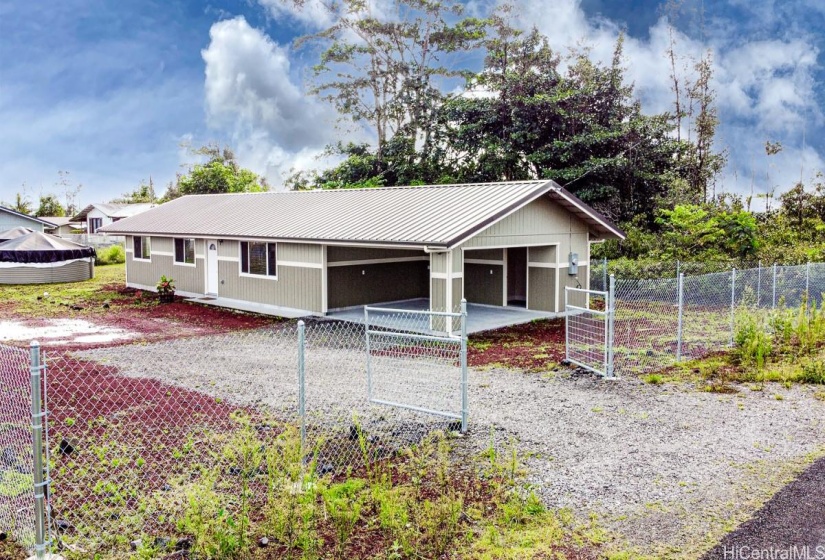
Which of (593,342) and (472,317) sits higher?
(472,317)

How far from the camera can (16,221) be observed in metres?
35.2

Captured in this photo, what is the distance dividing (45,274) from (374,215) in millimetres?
17196

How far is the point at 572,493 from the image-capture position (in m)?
5.59

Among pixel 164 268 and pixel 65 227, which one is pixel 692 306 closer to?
pixel 164 268

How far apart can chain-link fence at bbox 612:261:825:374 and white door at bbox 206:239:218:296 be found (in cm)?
1205

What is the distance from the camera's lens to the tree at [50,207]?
63219 millimetres

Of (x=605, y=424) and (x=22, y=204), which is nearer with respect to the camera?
(x=605, y=424)

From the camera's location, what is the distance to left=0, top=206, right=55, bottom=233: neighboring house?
34625 mm

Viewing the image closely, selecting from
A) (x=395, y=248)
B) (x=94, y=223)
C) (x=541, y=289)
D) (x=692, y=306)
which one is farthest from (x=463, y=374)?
(x=94, y=223)

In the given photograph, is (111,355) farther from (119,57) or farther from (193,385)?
(119,57)

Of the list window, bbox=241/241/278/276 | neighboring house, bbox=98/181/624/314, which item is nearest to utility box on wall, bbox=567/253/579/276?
neighboring house, bbox=98/181/624/314

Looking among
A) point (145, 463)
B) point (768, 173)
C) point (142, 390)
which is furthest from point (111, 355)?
point (768, 173)

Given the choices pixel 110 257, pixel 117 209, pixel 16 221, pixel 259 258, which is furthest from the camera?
pixel 117 209

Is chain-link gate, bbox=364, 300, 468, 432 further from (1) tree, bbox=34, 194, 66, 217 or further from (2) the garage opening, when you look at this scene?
(1) tree, bbox=34, 194, 66, 217
